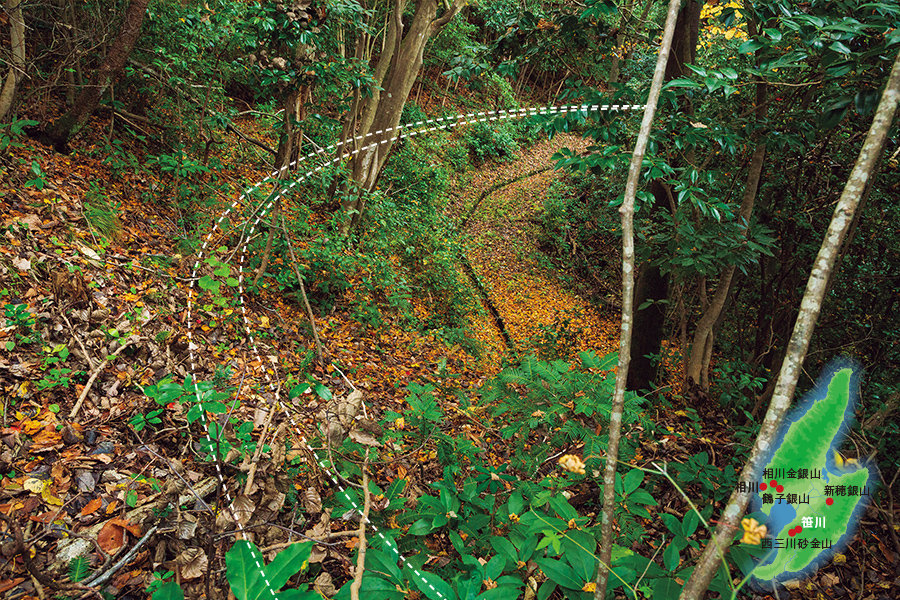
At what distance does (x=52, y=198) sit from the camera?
441 centimetres

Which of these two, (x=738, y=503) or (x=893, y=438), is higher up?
(x=738, y=503)

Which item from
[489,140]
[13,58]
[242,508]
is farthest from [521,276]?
[242,508]

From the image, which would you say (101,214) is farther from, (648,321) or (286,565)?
(648,321)

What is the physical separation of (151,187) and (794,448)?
22.0 feet

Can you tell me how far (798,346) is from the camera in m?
1.27

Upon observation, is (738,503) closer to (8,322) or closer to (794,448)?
(794,448)

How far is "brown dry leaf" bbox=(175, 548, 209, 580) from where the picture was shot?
6.01 feet

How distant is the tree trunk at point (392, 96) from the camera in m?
7.27

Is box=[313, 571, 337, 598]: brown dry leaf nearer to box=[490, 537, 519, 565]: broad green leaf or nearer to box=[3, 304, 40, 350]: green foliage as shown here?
box=[490, 537, 519, 565]: broad green leaf

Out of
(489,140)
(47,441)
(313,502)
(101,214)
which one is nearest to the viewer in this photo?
(313,502)

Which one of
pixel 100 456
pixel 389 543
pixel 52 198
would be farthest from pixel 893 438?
pixel 52 198

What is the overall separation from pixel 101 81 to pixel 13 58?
2.36ft

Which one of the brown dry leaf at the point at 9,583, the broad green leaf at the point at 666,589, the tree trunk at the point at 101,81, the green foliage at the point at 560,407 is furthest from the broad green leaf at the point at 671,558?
the tree trunk at the point at 101,81

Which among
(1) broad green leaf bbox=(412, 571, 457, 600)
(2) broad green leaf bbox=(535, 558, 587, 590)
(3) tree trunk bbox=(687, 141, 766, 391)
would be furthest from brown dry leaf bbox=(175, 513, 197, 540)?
(3) tree trunk bbox=(687, 141, 766, 391)
